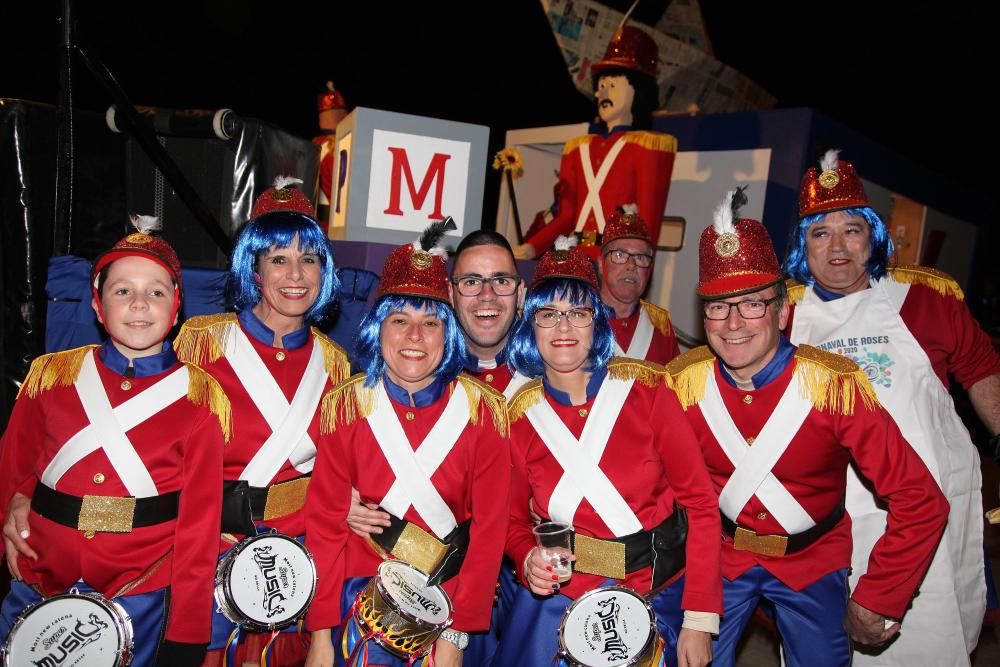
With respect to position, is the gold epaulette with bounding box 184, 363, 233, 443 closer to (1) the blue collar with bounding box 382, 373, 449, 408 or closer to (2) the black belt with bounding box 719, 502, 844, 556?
(1) the blue collar with bounding box 382, 373, 449, 408

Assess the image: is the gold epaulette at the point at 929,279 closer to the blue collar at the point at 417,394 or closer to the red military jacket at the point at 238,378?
the blue collar at the point at 417,394

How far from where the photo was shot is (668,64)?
24.1 feet

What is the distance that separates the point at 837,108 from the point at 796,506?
285 inches

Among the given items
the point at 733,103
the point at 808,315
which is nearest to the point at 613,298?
the point at 808,315

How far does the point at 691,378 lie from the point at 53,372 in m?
2.19

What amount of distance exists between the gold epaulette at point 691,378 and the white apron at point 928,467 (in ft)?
2.03

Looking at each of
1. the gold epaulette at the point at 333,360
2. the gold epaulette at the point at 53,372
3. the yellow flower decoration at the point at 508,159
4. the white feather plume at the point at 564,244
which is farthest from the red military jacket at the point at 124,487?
the yellow flower decoration at the point at 508,159

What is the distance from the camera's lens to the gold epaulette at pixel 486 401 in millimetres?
2672

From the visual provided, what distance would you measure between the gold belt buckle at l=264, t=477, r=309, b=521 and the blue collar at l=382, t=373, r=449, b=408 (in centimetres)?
50

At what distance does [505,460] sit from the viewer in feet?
8.66

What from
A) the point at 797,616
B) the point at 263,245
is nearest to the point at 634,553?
the point at 797,616

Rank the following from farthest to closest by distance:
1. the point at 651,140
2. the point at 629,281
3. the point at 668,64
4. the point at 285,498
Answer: the point at 668,64, the point at 651,140, the point at 629,281, the point at 285,498

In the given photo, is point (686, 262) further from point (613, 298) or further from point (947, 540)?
point (947, 540)

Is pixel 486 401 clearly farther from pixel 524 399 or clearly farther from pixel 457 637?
pixel 457 637
